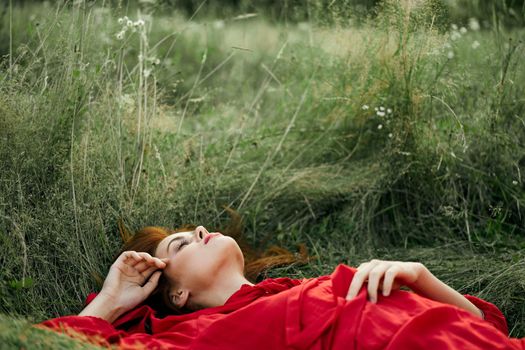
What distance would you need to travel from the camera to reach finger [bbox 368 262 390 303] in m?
2.50

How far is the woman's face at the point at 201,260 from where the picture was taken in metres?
2.91

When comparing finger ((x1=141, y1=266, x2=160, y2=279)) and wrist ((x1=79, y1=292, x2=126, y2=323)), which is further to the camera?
finger ((x1=141, y1=266, x2=160, y2=279))

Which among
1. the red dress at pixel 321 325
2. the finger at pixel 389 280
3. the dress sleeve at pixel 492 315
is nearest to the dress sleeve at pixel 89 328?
the red dress at pixel 321 325

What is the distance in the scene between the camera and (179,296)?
2988mm

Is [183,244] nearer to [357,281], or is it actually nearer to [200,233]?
[200,233]

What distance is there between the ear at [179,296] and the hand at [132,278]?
3.2 inches

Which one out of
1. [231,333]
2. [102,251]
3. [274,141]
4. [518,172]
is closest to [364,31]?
[274,141]

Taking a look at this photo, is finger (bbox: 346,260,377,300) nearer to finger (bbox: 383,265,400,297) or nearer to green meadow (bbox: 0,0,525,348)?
finger (bbox: 383,265,400,297)

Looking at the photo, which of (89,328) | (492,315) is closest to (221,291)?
(89,328)

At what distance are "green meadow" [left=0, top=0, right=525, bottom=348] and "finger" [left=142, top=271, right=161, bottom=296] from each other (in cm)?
27

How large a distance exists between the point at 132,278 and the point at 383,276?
1.01 meters

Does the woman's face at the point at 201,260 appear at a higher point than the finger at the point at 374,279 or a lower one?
lower

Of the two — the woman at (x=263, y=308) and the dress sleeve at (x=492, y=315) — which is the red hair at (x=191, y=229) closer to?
the woman at (x=263, y=308)

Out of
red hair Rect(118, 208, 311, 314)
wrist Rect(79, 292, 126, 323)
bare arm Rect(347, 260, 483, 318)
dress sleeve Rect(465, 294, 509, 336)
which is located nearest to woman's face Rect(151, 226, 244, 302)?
red hair Rect(118, 208, 311, 314)
